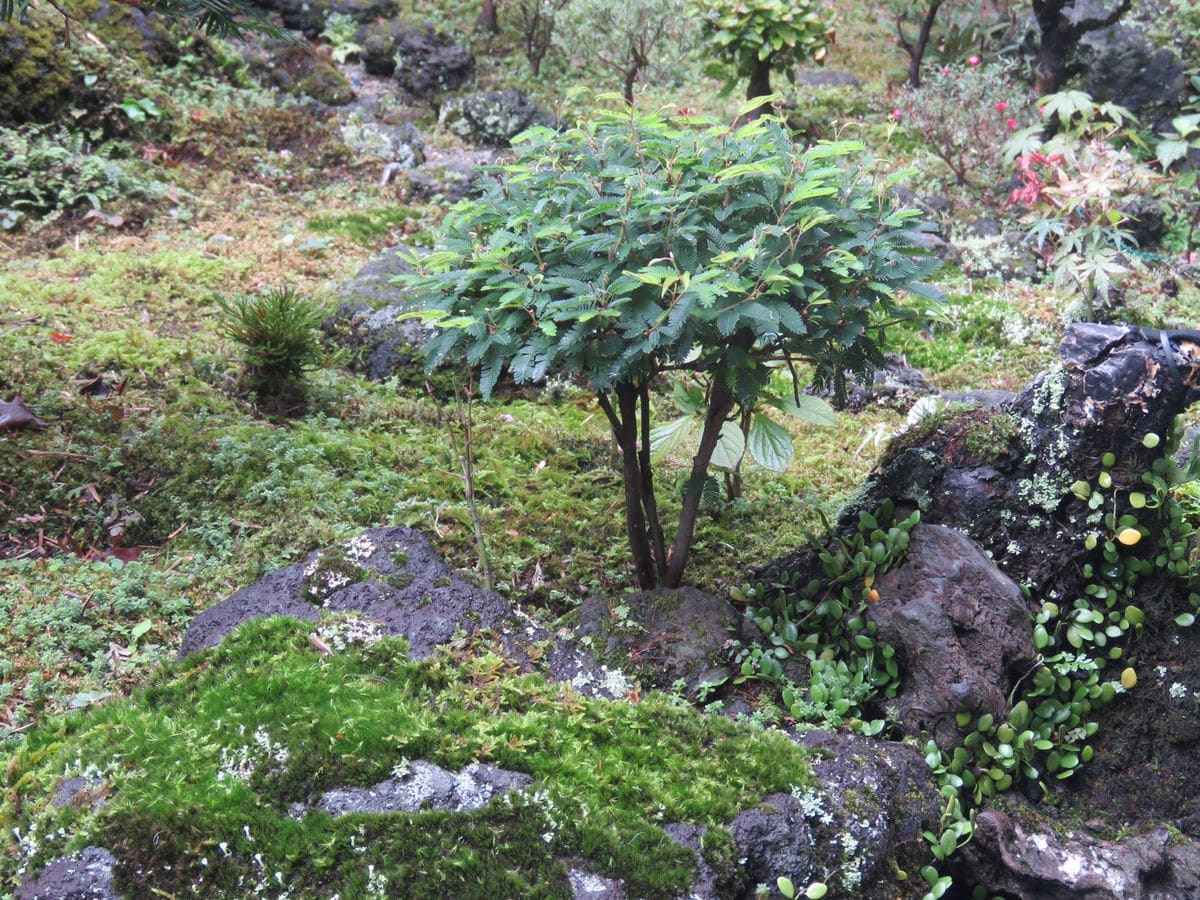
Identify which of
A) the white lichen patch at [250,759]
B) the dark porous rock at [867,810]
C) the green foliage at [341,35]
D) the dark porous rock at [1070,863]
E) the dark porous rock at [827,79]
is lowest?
Answer: the dark porous rock at [1070,863]

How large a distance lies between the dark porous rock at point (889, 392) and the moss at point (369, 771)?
339 centimetres

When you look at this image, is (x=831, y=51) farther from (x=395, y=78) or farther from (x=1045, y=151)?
(x=1045, y=151)

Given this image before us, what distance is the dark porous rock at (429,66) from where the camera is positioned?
11086 millimetres

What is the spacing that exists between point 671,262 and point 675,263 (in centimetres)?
1

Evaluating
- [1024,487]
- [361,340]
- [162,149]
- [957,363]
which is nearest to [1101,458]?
[1024,487]

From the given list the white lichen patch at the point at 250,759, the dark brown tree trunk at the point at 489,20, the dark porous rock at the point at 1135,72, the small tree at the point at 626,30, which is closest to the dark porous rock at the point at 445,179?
the small tree at the point at 626,30

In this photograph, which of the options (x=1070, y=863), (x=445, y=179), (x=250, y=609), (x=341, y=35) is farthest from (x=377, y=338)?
(x=341, y=35)

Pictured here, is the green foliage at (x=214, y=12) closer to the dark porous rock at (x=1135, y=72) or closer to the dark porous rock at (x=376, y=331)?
the dark porous rock at (x=376, y=331)

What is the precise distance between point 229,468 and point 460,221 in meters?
1.98

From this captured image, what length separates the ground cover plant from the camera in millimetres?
2576

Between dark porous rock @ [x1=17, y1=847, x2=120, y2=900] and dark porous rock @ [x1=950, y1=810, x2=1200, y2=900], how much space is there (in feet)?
7.81

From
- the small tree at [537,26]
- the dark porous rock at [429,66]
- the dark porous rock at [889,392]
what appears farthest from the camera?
the small tree at [537,26]

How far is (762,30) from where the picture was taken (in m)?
8.26

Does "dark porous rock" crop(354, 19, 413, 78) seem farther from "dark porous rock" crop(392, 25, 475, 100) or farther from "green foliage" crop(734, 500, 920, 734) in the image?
"green foliage" crop(734, 500, 920, 734)
